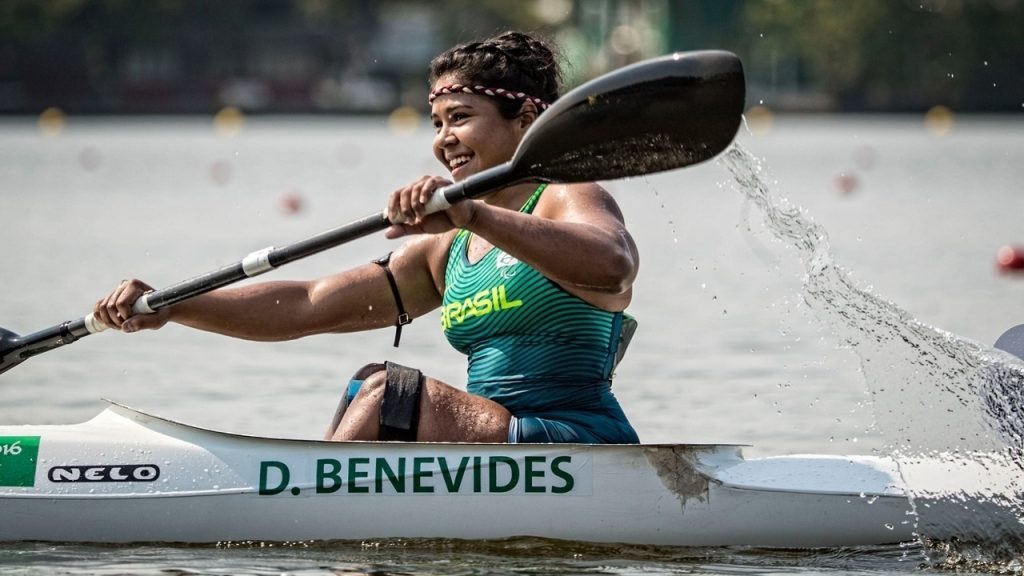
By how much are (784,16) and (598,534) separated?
9356 centimetres

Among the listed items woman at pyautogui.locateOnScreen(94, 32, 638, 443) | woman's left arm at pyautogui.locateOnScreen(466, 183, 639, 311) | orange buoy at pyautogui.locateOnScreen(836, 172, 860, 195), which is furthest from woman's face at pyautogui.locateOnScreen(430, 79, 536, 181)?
orange buoy at pyautogui.locateOnScreen(836, 172, 860, 195)

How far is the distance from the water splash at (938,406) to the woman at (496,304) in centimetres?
93

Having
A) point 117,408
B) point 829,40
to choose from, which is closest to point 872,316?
point 117,408

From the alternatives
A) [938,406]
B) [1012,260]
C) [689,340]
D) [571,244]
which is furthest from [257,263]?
[1012,260]

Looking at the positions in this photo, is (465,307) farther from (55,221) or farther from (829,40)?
(829,40)

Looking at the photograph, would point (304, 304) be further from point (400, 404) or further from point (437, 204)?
point (437, 204)

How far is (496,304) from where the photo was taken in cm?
537


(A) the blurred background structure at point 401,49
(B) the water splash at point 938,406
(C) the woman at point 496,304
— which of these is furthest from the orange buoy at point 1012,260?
(A) the blurred background structure at point 401,49

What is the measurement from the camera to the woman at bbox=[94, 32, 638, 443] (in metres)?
5.32

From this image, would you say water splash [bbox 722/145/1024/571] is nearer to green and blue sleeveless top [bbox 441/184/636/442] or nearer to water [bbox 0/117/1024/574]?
water [bbox 0/117/1024/574]

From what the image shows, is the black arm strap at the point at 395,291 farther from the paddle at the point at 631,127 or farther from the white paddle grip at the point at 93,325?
the white paddle grip at the point at 93,325

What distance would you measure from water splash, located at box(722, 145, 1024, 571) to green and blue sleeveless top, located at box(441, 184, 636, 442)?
100 centimetres

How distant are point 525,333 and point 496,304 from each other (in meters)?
0.13

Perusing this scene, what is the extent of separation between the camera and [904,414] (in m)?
6.14
